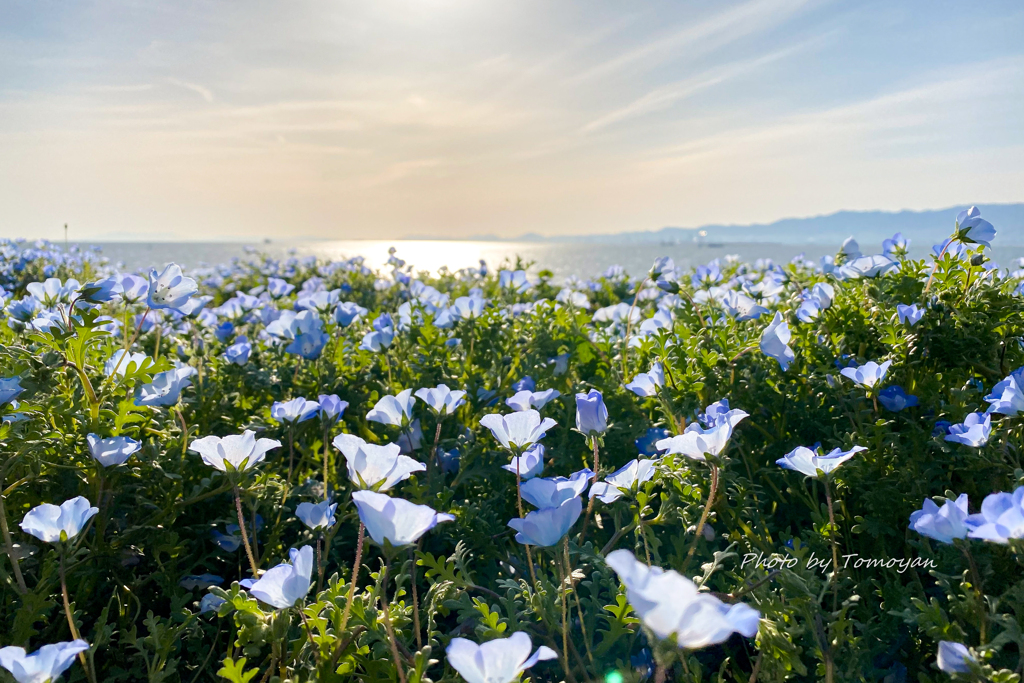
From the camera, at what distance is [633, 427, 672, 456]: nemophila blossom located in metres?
1.79

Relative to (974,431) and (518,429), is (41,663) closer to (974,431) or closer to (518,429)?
(518,429)

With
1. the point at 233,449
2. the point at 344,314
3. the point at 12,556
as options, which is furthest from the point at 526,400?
the point at 344,314

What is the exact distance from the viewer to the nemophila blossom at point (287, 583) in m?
0.99

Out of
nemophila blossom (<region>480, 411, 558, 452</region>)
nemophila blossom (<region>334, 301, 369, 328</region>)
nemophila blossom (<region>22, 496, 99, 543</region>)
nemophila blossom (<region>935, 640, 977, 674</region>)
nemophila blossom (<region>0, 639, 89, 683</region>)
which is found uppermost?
nemophila blossom (<region>334, 301, 369, 328</region>)

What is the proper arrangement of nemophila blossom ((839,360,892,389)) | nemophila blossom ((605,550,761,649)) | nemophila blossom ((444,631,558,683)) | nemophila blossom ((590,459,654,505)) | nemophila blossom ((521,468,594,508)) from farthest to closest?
nemophila blossom ((839,360,892,389)), nemophila blossom ((590,459,654,505)), nemophila blossom ((521,468,594,508)), nemophila blossom ((444,631,558,683)), nemophila blossom ((605,550,761,649))

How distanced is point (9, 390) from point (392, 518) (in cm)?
120

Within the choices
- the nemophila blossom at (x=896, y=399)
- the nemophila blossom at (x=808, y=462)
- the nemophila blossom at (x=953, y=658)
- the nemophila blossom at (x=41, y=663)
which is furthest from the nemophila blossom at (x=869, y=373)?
the nemophila blossom at (x=41, y=663)

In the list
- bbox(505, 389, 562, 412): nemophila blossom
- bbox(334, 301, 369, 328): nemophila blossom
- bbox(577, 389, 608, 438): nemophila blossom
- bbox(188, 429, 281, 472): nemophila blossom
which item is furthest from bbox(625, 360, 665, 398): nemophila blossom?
bbox(334, 301, 369, 328): nemophila blossom

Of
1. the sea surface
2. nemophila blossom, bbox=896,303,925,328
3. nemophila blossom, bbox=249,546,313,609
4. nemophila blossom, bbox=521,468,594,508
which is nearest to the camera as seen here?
nemophila blossom, bbox=249,546,313,609

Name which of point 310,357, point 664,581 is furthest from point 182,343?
point 664,581

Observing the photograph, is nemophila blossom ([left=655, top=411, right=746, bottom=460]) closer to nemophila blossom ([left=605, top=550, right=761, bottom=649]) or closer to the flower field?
the flower field

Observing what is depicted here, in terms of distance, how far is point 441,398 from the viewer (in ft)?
5.30

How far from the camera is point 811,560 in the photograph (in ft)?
4.57

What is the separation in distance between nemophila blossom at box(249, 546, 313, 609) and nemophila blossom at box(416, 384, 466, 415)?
0.63 m
